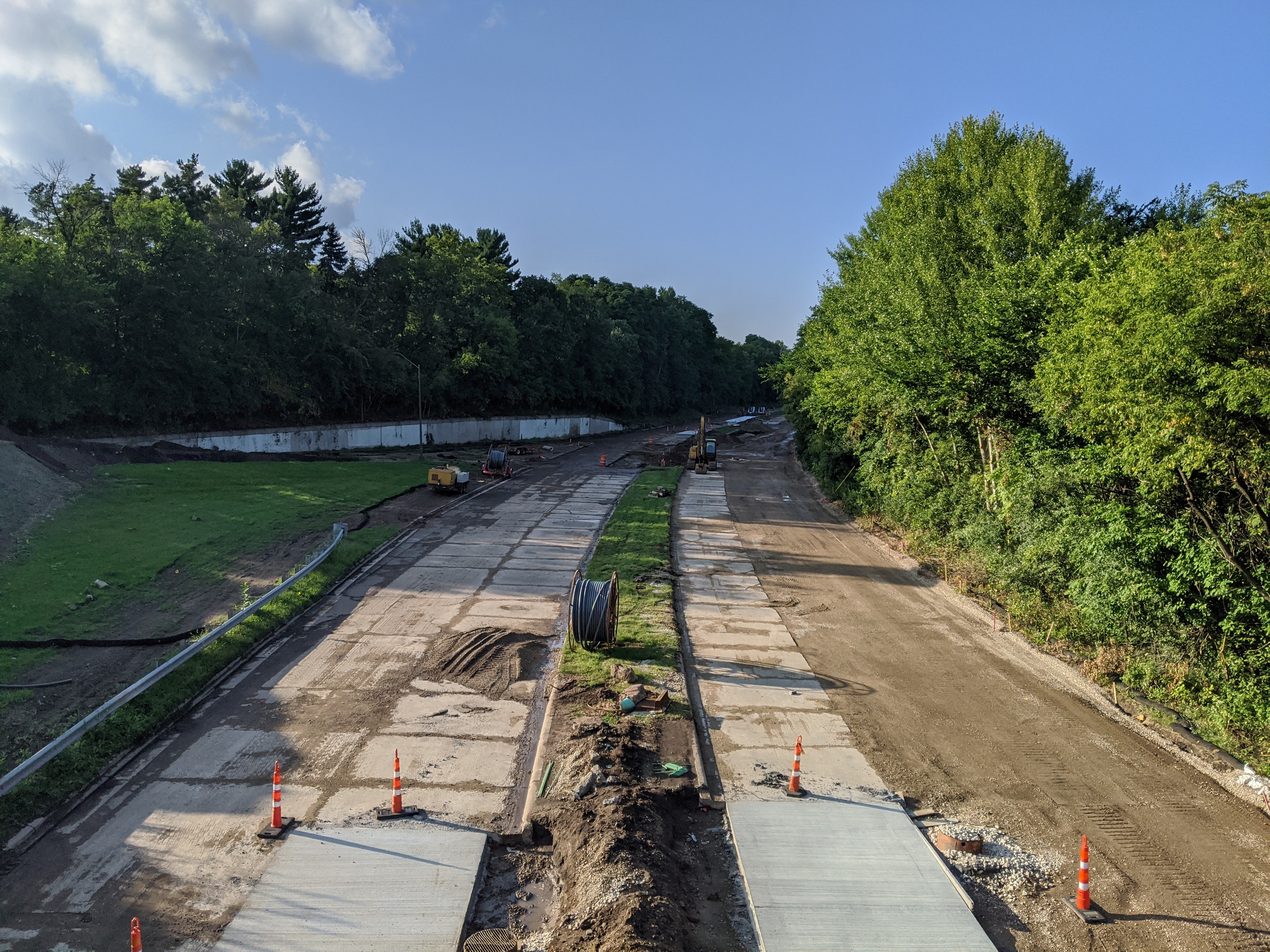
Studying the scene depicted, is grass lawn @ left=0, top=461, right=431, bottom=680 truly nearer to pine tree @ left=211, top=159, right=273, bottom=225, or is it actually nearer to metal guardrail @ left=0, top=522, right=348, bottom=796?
metal guardrail @ left=0, top=522, right=348, bottom=796

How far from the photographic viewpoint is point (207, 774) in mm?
11141

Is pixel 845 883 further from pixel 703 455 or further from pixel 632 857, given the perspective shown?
pixel 703 455

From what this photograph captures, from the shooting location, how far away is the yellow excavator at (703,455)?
49438 millimetres

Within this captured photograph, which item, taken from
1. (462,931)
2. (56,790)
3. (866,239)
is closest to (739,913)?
(462,931)

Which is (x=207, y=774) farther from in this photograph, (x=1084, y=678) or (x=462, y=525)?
(x=462, y=525)

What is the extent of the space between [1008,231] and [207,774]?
23329 mm

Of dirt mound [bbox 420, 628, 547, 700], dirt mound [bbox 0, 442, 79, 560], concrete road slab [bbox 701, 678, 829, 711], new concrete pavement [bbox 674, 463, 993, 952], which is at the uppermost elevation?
dirt mound [bbox 0, 442, 79, 560]

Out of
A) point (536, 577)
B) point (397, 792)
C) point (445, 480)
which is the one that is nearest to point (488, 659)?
point (397, 792)

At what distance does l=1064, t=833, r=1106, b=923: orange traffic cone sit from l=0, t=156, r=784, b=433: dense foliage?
41449mm

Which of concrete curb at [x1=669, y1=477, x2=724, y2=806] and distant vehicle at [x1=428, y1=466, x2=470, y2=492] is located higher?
distant vehicle at [x1=428, y1=466, x2=470, y2=492]

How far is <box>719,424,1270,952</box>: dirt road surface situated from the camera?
8500 mm

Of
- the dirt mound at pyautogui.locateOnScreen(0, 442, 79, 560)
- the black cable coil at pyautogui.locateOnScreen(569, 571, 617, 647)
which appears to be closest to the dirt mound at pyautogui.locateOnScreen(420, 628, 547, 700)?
the black cable coil at pyautogui.locateOnScreen(569, 571, 617, 647)

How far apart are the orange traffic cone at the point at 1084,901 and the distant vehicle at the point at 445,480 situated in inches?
1211

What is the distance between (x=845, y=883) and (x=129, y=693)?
11.7 m
